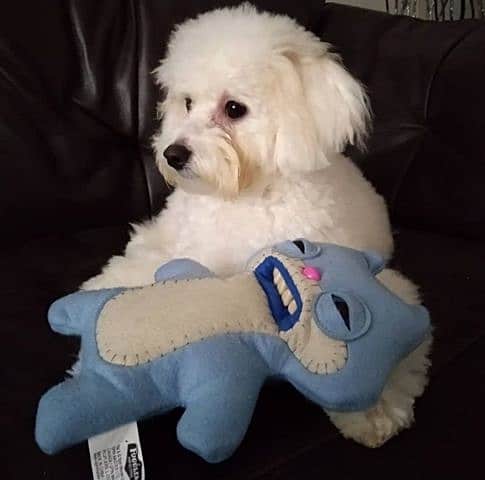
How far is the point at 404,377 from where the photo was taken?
105cm

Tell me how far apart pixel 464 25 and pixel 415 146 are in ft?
0.89

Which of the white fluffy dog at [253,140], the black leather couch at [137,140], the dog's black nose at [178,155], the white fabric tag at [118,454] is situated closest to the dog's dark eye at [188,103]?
the white fluffy dog at [253,140]

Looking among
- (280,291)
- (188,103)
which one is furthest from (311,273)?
(188,103)

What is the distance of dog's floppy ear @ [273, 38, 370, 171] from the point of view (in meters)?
1.20

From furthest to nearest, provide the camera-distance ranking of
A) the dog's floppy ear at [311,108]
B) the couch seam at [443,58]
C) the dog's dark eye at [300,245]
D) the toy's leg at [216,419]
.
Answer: the couch seam at [443,58] → the dog's floppy ear at [311,108] → the dog's dark eye at [300,245] → the toy's leg at [216,419]

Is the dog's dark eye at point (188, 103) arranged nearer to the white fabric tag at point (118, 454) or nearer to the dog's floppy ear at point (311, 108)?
the dog's floppy ear at point (311, 108)

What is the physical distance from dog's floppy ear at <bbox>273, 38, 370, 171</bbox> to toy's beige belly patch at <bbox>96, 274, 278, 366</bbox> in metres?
0.32

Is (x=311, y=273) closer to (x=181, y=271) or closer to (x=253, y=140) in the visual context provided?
(x=181, y=271)

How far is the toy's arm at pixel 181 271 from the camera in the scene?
1.05 meters

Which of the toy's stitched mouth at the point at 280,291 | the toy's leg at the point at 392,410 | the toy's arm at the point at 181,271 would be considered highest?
the toy's stitched mouth at the point at 280,291

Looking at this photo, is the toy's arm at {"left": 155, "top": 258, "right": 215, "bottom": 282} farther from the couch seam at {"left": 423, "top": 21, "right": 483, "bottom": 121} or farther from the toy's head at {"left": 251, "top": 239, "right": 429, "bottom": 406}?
the couch seam at {"left": 423, "top": 21, "right": 483, "bottom": 121}

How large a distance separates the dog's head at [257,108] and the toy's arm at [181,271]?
0.18 m

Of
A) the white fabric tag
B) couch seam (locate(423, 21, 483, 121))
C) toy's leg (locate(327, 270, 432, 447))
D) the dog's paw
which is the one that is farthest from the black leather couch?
the white fabric tag

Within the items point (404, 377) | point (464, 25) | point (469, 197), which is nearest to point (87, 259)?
point (404, 377)
